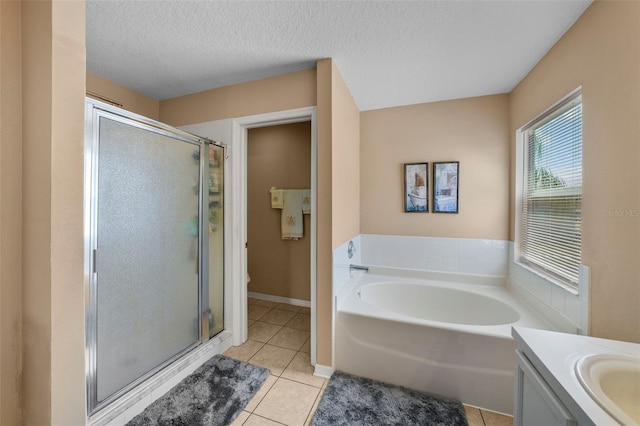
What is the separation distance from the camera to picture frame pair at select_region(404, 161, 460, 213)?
2393 millimetres

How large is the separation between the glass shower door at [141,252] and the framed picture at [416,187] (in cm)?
204

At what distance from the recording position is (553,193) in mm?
1696

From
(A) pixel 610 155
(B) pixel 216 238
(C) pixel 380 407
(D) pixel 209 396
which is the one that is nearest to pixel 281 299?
(B) pixel 216 238

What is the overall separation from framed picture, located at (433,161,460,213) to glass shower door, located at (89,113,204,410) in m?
2.26

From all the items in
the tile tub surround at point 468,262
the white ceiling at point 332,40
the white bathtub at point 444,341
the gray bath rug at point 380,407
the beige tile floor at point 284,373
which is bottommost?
the beige tile floor at point 284,373

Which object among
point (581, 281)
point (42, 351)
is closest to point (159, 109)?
point (42, 351)

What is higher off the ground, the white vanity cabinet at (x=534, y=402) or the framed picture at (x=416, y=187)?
the framed picture at (x=416, y=187)

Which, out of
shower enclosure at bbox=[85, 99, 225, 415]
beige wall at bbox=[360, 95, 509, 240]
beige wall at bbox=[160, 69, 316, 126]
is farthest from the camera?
beige wall at bbox=[360, 95, 509, 240]

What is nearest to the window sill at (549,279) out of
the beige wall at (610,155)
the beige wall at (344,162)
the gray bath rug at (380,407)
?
the beige wall at (610,155)

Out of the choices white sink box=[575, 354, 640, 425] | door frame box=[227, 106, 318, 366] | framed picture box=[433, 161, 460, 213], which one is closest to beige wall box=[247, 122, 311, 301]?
door frame box=[227, 106, 318, 366]

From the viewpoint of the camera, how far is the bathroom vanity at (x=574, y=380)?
0.64m

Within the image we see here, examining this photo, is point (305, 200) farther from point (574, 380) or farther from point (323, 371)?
point (574, 380)

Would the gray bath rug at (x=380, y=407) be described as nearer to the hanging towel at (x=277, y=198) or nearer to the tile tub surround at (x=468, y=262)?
the tile tub surround at (x=468, y=262)

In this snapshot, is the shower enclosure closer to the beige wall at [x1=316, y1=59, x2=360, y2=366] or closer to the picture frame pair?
the beige wall at [x1=316, y1=59, x2=360, y2=366]
